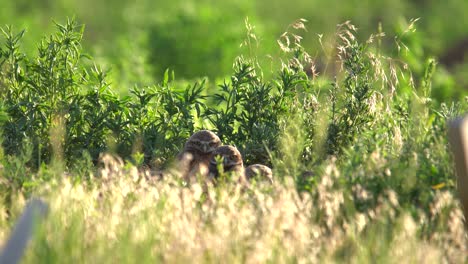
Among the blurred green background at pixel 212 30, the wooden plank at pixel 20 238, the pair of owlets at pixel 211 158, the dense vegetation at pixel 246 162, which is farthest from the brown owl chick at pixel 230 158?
the wooden plank at pixel 20 238

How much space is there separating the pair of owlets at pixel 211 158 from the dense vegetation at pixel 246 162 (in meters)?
0.24

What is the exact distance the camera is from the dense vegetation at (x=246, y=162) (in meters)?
5.48

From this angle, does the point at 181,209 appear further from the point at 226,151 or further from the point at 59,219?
the point at 226,151

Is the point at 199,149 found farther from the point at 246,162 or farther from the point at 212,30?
the point at 212,30

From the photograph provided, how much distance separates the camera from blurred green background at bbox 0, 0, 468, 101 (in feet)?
57.5

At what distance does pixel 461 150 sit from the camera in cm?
569

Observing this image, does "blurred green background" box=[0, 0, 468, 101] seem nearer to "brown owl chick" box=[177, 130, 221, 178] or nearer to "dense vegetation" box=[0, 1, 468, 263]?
"dense vegetation" box=[0, 1, 468, 263]

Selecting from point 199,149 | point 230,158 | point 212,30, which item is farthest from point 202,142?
point 212,30

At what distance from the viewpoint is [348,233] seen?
18.6 feet

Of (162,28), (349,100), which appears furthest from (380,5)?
(349,100)

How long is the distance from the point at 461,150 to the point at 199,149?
246 centimetres

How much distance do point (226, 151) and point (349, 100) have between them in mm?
1203

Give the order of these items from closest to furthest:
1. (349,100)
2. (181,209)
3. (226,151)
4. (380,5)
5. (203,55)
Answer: (181,209), (226,151), (349,100), (203,55), (380,5)

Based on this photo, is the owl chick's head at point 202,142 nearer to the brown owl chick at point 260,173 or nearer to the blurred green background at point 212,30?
the brown owl chick at point 260,173
